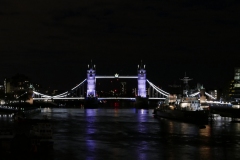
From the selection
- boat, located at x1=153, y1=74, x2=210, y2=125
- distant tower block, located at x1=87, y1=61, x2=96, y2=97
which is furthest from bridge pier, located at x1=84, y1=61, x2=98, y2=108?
boat, located at x1=153, y1=74, x2=210, y2=125

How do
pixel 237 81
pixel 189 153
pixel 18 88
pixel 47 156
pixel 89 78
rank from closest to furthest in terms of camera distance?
1. pixel 47 156
2. pixel 189 153
3. pixel 237 81
4. pixel 89 78
5. pixel 18 88

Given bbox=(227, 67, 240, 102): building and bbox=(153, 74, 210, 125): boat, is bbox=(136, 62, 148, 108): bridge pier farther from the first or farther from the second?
bbox=(153, 74, 210, 125): boat

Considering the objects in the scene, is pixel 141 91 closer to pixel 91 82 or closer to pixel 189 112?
pixel 91 82

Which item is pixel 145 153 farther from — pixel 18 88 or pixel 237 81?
pixel 18 88

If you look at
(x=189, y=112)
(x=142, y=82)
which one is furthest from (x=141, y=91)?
(x=189, y=112)

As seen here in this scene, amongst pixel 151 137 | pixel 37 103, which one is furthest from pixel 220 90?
pixel 151 137

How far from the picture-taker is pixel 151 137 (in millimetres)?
44250

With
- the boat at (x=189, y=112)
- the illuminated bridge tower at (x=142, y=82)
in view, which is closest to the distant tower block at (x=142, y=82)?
the illuminated bridge tower at (x=142, y=82)

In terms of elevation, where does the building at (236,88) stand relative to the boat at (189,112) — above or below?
above

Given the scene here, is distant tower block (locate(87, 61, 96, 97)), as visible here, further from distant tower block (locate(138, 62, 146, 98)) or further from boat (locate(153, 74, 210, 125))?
boat (locate(153, 74, 210, 125))

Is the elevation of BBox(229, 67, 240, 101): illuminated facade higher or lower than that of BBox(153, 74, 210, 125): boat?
higher

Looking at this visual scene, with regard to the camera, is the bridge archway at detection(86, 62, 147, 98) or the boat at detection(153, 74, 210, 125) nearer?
the boat at detection(153, 74, 210, 125)

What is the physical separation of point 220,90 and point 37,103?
227 ft

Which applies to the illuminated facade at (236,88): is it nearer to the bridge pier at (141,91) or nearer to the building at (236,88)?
the building at (236,88)
